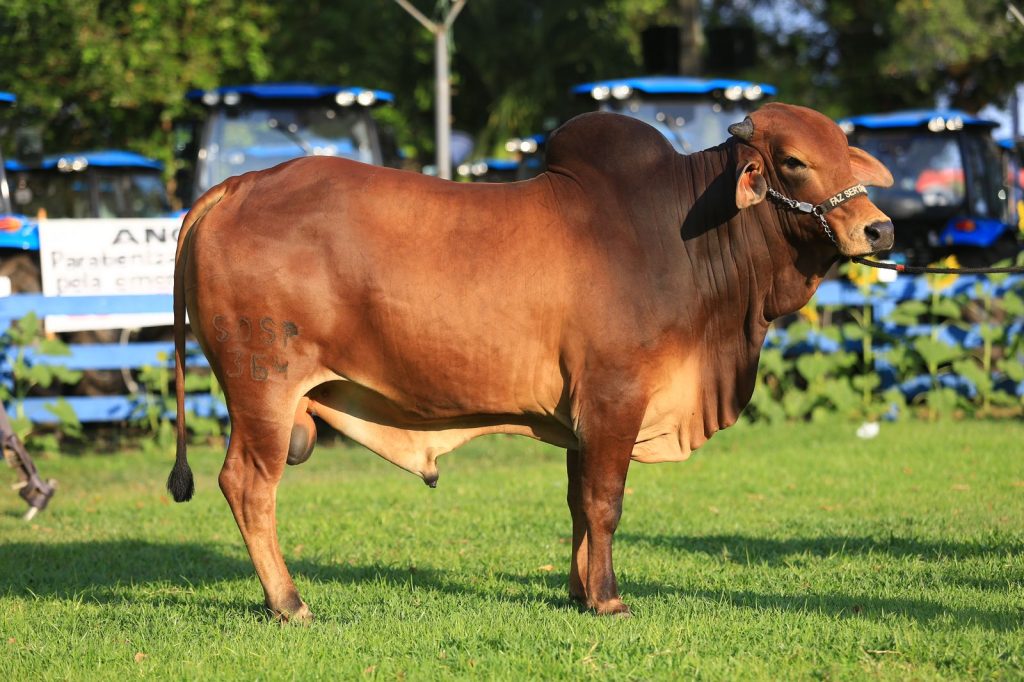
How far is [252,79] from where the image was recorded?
2328 cm

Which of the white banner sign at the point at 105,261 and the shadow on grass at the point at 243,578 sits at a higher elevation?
the white banner sign at the point at 105,261

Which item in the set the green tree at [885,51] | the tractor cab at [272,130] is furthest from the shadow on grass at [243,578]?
the green tree at [885,51]

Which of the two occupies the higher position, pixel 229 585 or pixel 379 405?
pixel 379 405

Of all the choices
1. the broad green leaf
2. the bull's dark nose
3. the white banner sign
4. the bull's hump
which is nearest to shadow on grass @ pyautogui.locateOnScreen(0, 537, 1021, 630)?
the bull's dark nose

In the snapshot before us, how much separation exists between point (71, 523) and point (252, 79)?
1628cm

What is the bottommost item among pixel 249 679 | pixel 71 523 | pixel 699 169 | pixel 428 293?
pixel 71 523

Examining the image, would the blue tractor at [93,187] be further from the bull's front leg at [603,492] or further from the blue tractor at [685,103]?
the bull's front leg at [603,492]

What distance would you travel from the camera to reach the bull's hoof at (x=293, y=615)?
5.41 metres

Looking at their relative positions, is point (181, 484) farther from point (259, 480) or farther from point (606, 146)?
point (606, 146)

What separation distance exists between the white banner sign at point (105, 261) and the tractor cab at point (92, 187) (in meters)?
6.17

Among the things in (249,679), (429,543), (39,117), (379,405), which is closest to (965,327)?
(429,543)

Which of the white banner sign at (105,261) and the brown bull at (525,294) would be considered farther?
the white banner sign at (105,261)

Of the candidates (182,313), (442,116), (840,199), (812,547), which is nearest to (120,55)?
(442,116)

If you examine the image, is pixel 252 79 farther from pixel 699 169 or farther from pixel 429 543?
pixel 699 169
